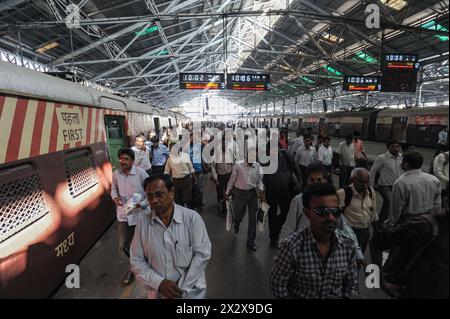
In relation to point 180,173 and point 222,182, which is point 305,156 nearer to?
point 222,182

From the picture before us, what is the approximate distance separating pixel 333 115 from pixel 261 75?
32.2 ft

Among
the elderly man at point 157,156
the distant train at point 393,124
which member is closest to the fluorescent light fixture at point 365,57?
the distant train at point 393,124

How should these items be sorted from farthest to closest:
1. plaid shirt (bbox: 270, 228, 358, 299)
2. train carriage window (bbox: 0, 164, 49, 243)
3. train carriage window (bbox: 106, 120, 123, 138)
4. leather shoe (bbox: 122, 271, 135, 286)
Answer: train carriage window (bbox: 106, 120, 123, 138), leather shoe (bbox: 122, 271, 135, 286), train carriage window (bbox: 0, 164, 49, 243), plaid shirt (bbox: 270, 228, 358, 299)

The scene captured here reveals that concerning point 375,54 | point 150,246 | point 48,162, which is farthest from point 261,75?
point 150,246

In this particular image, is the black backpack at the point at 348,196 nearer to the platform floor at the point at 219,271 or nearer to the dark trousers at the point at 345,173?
the platform floor at the point at 219,271

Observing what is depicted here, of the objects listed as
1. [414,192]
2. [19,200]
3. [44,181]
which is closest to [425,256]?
[414,192]

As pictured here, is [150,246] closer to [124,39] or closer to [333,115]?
[124,39]

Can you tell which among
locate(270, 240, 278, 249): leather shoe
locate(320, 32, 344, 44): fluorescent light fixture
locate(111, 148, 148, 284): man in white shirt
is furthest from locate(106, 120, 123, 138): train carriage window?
locate(320, 32, 344, 44): fluorescent light fixture

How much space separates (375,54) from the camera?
16.0 meters

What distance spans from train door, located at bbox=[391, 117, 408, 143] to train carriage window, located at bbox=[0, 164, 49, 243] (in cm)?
1424

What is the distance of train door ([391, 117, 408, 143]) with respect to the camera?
12.3 m

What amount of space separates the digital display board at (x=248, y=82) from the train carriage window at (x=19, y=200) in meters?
10.1

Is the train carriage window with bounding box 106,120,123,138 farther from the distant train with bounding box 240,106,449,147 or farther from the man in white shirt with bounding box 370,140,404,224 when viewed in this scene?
the distant train with bounding box 240,106,449,147

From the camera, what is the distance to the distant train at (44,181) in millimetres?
2533
